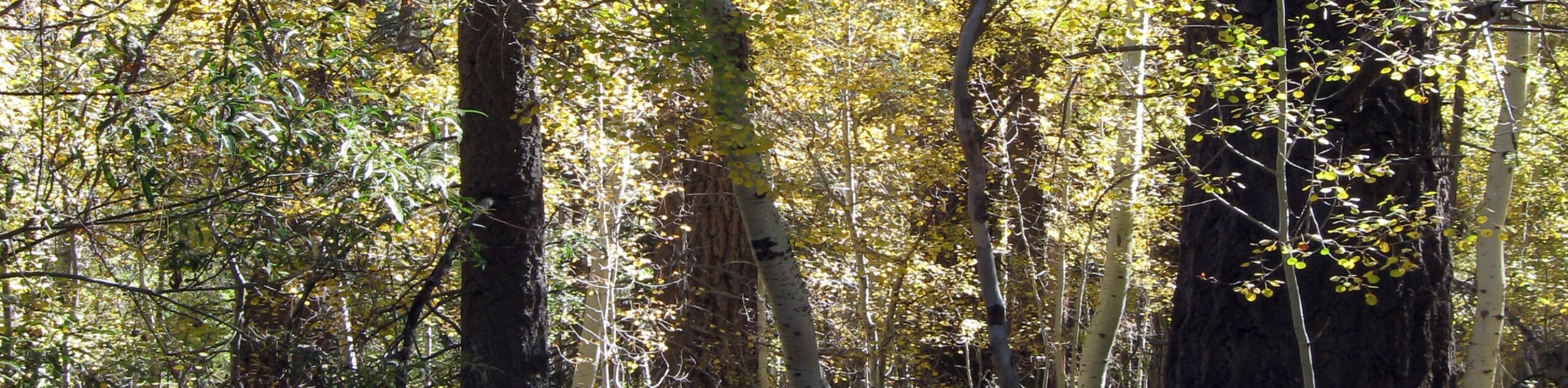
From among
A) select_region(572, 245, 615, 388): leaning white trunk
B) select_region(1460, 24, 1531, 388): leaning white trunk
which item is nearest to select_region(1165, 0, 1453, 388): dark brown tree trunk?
select_region(1460, 24, 1531, 388): leaning white trunk

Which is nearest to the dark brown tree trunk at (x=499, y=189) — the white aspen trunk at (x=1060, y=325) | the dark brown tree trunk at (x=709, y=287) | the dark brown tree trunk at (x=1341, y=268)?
the dark brown tree trunk at (x=1341, y=268)

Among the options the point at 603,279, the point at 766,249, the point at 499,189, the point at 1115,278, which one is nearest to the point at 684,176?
the point at 603,279

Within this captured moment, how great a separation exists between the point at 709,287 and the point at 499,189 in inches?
172

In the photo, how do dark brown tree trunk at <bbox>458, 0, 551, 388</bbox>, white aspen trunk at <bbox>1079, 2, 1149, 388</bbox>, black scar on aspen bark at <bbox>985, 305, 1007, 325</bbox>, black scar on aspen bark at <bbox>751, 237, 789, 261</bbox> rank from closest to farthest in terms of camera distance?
black scar on aspen bark at <bbox>985, 305, 1007, 325</bbox> → black scar on aspen bark at <bbox>751, 237, 789, 261</bbox> → dark brown tree trunk at <bbox>458, 0, 551, 388</bbox> → white aspen trunk at <bbox>1079, 2, 1149, 388</bbox>

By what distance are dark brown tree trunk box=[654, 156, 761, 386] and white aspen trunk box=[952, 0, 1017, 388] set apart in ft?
19.3

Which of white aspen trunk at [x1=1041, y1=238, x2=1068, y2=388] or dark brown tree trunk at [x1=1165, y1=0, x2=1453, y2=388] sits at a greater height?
white aspen trunk at [x1=1041, y1=238, x2=1068, y2=388]

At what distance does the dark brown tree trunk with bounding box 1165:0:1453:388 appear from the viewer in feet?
14.1

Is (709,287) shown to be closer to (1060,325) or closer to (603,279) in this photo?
(603,279)

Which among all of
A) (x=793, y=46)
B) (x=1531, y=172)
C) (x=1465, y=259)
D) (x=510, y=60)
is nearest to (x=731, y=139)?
(x=510, y=60)

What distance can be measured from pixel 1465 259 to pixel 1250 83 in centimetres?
1089

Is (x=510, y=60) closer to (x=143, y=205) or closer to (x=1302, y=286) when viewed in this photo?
(x=143, y=205)

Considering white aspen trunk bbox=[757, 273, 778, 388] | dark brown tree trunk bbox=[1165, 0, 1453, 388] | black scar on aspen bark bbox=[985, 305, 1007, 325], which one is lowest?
black scar on aspen bark bbox=[985, 305, 1007, 325]

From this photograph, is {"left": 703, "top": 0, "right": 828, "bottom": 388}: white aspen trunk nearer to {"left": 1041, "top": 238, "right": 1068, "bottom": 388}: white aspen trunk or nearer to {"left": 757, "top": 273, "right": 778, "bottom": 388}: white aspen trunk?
{"left": 757, "top": 273, "right": 778, "bottom": 388}: white aspen trunk

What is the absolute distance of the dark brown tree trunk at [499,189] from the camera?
5129 millimetres
